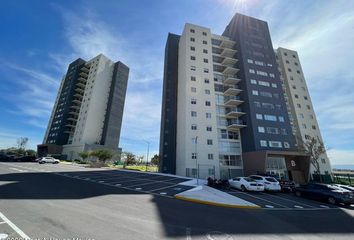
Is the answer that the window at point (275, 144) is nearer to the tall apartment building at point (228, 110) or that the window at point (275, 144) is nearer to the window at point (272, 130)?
the tall apartment building at point (228, 110)

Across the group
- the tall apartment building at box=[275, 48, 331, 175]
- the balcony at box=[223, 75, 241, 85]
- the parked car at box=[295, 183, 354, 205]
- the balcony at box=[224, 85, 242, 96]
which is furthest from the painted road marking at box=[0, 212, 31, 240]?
the tall apartment building at box=[275, 48, 331, 175]

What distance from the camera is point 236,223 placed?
24.7 feet

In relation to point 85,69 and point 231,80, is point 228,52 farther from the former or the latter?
point 85,69

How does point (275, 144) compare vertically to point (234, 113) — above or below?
below

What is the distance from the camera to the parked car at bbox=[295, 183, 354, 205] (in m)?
14.1

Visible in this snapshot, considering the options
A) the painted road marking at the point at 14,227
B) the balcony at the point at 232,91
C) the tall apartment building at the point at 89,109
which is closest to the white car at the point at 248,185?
the painted road marking at the point at 14,227

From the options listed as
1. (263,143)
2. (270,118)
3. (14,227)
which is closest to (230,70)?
(270,118)

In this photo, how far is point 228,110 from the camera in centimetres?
4175

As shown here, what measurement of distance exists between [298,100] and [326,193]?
43.6 metres

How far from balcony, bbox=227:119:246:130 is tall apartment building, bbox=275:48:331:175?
15.1 meters

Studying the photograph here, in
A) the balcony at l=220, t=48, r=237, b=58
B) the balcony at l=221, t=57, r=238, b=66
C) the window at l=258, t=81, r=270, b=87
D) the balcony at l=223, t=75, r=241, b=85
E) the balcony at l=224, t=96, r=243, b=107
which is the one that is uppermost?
the balcony at l=220, t=48, r=237, b=58

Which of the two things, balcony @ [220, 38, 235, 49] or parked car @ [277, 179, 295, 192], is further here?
balcony @ [220, 38, 235, 49]

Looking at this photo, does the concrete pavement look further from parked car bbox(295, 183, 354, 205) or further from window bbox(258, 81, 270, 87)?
window bbox(258, 81, 270, 87)

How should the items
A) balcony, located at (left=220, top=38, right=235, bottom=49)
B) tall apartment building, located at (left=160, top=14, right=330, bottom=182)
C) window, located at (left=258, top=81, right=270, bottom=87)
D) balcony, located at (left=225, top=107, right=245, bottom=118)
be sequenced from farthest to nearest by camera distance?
balcony, located at (left=220, top=38, right=235, bottom=49) < window, located at (left=258, top=81, right=270, bottom=87) < balcony, located at (left=225, top=107, right=245, bottom=118) < tall apartment building, located at (left=160, top=14, right=330, bottom=182)
